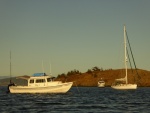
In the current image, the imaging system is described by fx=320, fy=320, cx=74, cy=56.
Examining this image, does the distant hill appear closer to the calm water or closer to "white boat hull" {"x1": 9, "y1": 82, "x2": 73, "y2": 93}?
"white boat hull" {"x1": 9, "y1": 82, "x2": 73, "y2": 93}

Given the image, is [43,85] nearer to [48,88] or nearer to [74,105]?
[48,88]

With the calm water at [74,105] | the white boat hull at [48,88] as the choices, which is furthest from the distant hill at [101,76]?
the calm water at [74,105]

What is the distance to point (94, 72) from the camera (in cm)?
16712

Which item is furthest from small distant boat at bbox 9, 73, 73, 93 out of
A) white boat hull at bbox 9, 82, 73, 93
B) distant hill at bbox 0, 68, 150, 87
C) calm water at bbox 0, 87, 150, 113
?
distant hill at bbox 0, 68, 150, 87

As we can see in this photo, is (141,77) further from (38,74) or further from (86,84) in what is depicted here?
(38,74)

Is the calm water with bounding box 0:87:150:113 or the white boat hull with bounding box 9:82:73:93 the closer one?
the calm water with bounding box 0:87:150:113

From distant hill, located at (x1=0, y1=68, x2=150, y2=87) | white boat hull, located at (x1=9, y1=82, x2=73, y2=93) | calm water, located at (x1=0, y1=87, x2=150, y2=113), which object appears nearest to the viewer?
calm water, located at (x1=0, y1=87, x2=150, y2=113)

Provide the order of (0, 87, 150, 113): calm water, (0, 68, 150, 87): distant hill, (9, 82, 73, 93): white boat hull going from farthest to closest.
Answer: (0, 68, 150, 87): distant hill, (9, 82, 73, 93): white boat hull, (0, 87, 150, 113): calm water

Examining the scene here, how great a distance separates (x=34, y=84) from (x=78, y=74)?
10119 centimetres

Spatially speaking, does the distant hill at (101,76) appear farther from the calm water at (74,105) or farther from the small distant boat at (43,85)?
the calm water at (74,105)

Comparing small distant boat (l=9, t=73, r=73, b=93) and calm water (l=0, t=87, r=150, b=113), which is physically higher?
small distant boat (l=9, t=73, r=73, b=93)

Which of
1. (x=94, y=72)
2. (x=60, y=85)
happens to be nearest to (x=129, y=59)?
(x=60, y=85)

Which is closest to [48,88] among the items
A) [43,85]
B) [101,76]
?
[43,85]

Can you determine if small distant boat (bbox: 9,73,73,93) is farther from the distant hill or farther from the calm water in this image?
the distant hill
